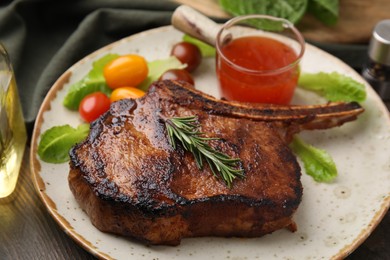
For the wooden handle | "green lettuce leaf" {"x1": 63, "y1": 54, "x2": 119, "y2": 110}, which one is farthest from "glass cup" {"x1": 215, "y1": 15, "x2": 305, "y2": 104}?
"green lettuce leaf" {"x1": 63, "y1": 54, "x2": 119, "y2": 110}

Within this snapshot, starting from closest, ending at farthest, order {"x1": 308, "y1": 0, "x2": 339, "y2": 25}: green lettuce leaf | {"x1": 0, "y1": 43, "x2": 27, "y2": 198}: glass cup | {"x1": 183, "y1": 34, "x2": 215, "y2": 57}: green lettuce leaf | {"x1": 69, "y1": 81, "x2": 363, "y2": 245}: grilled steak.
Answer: {"x1": 69, "y1": 81, "x2": 363, "y2": 245}: grilled steak < {"x1": 0, "y1": 43, "x2": 27, "y2": 198}: glass cup < {"x1": 183, "y1": 34, "x2": 215, "y2": 57}: green lettuce leaf < {"x1": 308, "y1": 0, "x2": 339, "y2": 25}: green lettuce leaf

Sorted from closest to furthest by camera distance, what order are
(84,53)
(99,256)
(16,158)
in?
(99,256) → (16,158) → (84,53)

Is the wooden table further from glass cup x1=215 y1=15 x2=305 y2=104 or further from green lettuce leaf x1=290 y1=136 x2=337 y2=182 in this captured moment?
glass cup x1=215 y1=15 x2=305 y2=104

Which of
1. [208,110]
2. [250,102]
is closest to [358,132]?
[250,102]

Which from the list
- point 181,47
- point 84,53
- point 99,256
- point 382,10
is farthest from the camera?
point 382,10

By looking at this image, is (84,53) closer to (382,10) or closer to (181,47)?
(181,47)

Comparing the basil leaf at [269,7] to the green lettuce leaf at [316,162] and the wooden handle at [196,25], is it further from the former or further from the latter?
the green lettuce leaf at [316,162]
